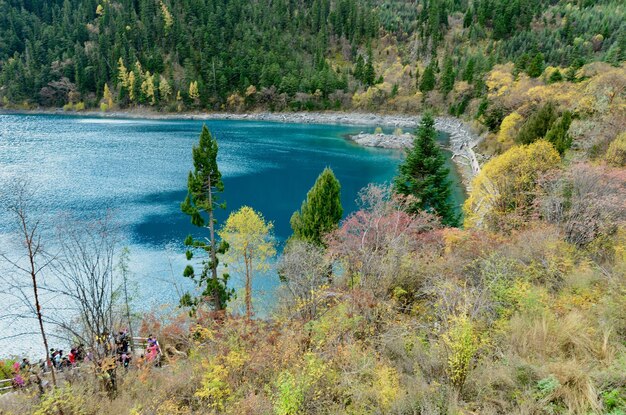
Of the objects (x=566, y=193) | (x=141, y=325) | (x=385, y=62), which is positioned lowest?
(x=141, y=325)

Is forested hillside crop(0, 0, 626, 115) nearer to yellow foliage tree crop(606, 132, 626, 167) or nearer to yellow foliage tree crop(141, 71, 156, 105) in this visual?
yellow foliage tree crop(141, 71, 156, 105)

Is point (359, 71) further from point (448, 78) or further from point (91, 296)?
point (91, 296)

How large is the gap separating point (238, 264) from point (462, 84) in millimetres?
93081

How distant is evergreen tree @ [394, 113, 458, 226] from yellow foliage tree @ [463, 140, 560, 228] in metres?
2.44

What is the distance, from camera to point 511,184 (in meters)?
23.6

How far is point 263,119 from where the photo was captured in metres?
114

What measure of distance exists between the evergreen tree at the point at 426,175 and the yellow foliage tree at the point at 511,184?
2.44 meters

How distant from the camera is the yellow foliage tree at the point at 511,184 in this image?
22.2 m

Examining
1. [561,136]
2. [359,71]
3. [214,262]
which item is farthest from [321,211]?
[359,71]

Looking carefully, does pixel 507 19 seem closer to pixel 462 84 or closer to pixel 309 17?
pixel 462 84

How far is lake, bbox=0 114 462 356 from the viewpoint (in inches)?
1350

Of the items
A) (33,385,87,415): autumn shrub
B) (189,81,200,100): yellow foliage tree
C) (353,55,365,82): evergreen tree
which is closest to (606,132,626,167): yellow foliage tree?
(33,385,87,415): autumn shrub

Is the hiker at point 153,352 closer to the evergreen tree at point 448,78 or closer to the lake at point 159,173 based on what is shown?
the lake at point 159,173

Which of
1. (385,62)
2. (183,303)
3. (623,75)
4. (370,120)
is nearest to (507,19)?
(385,62)
